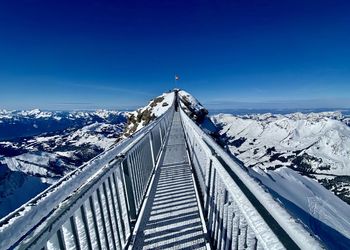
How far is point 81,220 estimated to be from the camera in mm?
→ 2873

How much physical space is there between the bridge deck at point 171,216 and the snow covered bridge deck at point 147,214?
2cm

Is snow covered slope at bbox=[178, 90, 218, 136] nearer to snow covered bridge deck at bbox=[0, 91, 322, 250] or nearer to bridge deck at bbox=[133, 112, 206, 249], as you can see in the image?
bridge deck at bbox=[133, 112, 206, 249]

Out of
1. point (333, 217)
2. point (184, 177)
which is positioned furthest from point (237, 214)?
point (333, 217)

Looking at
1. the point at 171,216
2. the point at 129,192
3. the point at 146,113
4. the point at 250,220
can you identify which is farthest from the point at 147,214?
the point at 146,113

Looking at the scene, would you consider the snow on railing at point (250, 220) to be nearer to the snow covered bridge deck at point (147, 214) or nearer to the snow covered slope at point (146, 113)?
the snow covered bridge deck at point (147, 214)

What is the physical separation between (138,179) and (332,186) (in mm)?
179964

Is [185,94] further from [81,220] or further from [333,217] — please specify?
[81,220]

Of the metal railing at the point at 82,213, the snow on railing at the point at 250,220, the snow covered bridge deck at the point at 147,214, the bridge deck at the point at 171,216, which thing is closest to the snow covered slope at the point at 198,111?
the bridge deck at the point at 171,216

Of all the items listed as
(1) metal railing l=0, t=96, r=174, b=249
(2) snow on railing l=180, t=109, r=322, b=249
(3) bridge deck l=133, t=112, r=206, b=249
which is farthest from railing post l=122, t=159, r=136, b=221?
(2) snow on railing l=180, t=109, r=322, b=249

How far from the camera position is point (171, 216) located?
19.5 feet

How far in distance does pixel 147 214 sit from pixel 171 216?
1.75 ft

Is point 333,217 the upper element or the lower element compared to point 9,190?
→ upper

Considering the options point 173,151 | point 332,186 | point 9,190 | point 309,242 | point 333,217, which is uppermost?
point 309,242

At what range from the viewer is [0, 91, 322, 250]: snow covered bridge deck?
1768 millimetres
